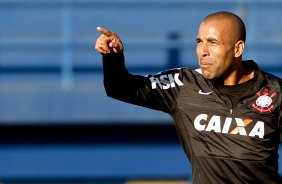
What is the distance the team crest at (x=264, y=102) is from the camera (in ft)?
13.2

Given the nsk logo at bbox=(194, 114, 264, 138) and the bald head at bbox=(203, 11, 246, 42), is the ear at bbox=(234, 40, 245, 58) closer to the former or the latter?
the bald head at bbox=(203, 11, 246, 42)

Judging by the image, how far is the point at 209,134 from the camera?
4023 mm

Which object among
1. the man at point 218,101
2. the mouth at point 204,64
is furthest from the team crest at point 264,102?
the mouth at point 204,64

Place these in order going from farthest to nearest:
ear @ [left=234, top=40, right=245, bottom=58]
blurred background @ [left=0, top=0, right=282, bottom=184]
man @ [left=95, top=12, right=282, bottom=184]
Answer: blurred background @ [left=0, top=0, right=282, bottom=184]
ear @ [left=234, top=40, right=245, bottom=58]
man @ [left=95, top=12, right=282, bottom=184]

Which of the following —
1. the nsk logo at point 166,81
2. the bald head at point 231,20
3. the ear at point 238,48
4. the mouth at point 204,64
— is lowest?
the nsk logo at point 166,81

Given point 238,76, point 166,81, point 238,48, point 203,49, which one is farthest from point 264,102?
point 166,81

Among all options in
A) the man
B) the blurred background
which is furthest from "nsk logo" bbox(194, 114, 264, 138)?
the blurred background

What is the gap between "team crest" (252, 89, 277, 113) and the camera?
4.03 metres

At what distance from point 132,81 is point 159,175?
12.7 ft

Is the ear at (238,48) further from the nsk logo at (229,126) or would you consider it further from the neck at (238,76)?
the nsk logo at (229,126)

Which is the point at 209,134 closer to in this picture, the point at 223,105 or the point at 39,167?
the point at 223,105

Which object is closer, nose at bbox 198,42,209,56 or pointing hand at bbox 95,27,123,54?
pointing hand at bbox 95,27,123,54

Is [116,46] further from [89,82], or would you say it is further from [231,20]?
[89,82]

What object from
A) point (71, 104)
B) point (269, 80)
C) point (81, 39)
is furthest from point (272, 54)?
point (269, 80)
